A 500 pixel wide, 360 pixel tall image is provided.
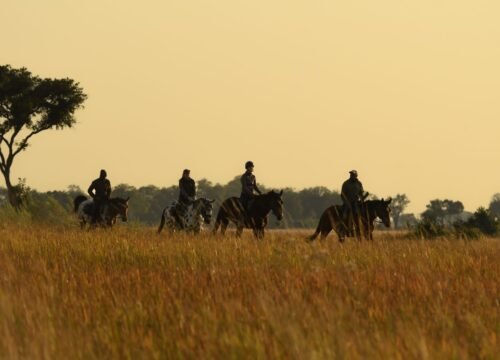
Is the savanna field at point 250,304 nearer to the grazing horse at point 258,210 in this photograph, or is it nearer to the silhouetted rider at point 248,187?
the grazing horse at point 258,210

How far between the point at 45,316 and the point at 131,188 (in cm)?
13148

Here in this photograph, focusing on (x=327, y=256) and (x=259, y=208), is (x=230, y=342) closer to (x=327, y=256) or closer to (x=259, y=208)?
(x=327, y=256)

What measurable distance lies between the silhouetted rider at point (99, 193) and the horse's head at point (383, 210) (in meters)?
8.23

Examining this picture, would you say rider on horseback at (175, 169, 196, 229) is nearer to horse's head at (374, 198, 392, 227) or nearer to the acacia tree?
horse's head at (374, 198, 392, 227)

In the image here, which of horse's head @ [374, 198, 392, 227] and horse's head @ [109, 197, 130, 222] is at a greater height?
horse's head @ [109, 197, 130, 222]

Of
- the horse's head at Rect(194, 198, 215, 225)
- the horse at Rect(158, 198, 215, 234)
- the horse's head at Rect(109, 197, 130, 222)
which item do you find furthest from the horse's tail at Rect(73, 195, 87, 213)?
the horse's head at Rect(194, 198, 215, 225)

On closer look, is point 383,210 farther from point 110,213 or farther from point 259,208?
point 110,213

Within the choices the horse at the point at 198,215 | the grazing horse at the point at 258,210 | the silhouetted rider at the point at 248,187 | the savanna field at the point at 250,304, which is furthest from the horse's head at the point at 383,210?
the savanna field at the point at 250,304

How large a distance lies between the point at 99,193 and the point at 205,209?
359cm

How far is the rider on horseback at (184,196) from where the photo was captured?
26.5 m

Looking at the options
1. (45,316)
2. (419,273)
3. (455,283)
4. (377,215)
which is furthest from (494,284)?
(377,215)

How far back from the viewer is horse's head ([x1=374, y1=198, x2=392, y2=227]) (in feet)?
75.8

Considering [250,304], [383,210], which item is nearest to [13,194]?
[383,210]

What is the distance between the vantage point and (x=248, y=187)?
24531 millimetres
